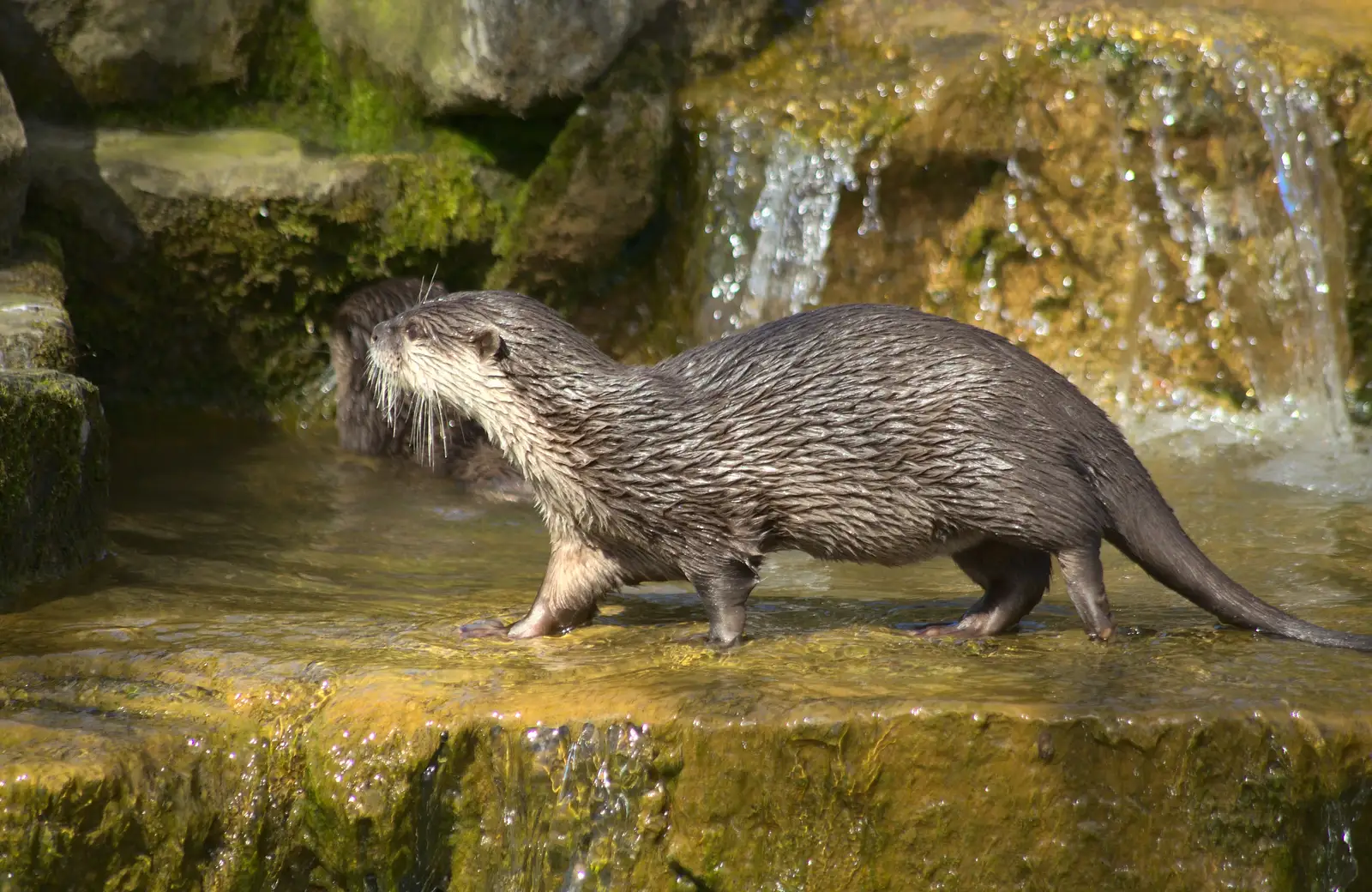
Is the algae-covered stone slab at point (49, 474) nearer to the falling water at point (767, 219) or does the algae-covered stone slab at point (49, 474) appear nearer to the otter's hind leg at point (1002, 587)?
the otter's hind leg at point (1002, 587)

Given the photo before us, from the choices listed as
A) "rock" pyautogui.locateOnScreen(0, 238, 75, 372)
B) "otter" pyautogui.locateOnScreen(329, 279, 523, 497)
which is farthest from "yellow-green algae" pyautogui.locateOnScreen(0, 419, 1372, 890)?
"otter" pyautogui.locateOnScreen(329, 279, 523, 497)

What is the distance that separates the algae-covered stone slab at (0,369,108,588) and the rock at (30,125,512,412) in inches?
70.2

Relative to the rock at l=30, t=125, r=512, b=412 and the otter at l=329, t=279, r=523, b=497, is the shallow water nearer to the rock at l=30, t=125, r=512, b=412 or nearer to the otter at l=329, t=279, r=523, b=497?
the otter at l=329, t=279, r=523, b=497

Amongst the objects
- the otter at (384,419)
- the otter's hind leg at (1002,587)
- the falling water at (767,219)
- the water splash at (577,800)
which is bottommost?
the water splash at (577,800)

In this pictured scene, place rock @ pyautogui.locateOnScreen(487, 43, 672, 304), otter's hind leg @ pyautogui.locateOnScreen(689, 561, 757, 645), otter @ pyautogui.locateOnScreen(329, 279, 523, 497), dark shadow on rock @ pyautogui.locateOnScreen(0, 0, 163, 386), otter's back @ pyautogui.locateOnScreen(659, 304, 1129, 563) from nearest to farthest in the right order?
otter's back @ pyautogui.locateOnScreen(659, 304, 1129, 563) → otter's hind leg @ pyautogui.locateOnScreen(689, 561, 757, 645) → otter @ pyautogui.locateOnScreen(329, 279, 523, 497) → dark shadow on rock @ pyautogui.locateOnScreen(0, 0, 163, 386) → rock @ pyautogui.locateOnScreen(487, 43, 672, 304)

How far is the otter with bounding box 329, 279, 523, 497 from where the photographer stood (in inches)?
199

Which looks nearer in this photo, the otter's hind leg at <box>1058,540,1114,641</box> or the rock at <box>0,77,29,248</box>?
the otter's hind leg at <box>1058,540,1114,641</box>

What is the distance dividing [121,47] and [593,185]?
65.4 inches

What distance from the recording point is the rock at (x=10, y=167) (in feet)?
15.5

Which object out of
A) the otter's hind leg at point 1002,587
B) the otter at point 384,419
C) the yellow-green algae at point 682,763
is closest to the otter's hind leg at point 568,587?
the yellow-green algae at point 682,763

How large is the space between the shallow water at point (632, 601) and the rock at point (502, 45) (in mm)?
1361

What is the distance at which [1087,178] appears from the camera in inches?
223

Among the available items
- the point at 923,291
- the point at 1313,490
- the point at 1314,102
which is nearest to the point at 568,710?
the point at 1313,490

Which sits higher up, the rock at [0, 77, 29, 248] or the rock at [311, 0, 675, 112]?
the rock at [311, 0, 675, 112]
